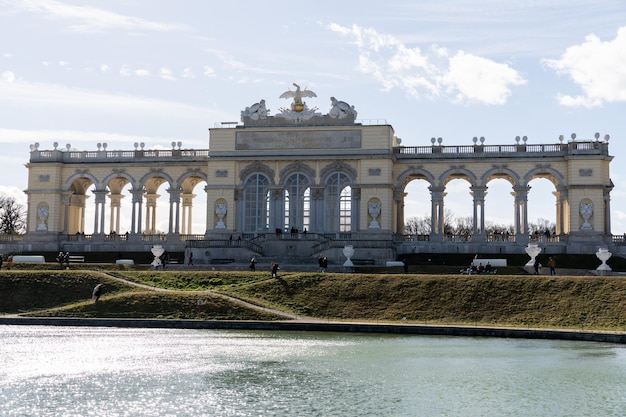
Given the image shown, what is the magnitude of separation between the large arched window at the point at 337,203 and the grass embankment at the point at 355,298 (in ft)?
72.4

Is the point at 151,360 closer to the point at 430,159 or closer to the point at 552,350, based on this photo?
the point at 552,350

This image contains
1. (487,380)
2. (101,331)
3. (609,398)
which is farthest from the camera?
(101,331)

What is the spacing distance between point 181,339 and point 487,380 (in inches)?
625

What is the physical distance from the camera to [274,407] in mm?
25812

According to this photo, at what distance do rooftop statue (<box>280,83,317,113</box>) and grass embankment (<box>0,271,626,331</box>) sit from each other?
85.0ft

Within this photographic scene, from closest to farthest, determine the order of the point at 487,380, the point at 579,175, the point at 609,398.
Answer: the point at 609,398 < the point at 487,380 < the point at 579,175

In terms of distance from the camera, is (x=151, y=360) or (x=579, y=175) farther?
(x=579, y=175)

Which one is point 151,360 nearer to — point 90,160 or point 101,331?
point 101,331

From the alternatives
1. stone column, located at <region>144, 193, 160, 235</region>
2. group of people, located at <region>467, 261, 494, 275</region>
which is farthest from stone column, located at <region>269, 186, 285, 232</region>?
group of people, located at <region>467, 261, 494, 275</region>

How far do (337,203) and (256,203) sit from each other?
23.6 feet

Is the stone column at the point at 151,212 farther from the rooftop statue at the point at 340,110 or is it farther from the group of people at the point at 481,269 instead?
the group of people at the point at 481,269

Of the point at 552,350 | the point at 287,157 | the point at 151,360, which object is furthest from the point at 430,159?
the point at 151,360

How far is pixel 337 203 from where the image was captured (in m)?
78.8

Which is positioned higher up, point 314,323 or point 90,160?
point 90,160
